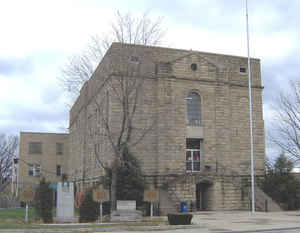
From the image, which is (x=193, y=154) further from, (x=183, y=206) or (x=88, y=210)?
(x=88, y=210)

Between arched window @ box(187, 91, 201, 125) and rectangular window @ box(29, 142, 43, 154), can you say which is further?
rectangular window @ box(29, 142, 43, 154)

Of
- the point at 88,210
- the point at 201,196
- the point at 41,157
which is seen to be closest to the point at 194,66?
the point at 201,196

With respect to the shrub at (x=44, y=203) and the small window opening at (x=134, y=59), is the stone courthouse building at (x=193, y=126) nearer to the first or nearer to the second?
the small window opening at (x=134, y=59)

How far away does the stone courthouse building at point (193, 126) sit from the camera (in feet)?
117

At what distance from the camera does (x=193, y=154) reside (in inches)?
1491

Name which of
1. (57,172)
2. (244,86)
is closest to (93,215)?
(244,86)

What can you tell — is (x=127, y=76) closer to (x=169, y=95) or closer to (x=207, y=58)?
(x=169, y=95)

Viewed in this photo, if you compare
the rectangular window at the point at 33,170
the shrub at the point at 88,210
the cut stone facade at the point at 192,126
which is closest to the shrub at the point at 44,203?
the shrub at the point at 88,210

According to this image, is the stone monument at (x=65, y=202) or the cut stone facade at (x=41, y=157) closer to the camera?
the stone monument at (x=65, y=202)

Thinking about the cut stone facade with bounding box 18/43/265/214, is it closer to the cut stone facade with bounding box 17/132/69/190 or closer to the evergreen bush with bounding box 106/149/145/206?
the evergreen bush with bounding box 106/149/145/206

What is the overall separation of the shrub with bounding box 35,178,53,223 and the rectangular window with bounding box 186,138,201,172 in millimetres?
15302

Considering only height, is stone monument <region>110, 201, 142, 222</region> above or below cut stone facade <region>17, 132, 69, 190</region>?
below

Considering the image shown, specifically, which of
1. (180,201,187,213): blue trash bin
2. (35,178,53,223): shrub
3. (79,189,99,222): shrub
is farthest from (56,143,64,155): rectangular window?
(79,189,99,222): shrub

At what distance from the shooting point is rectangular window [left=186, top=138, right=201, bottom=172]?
37562 mm
